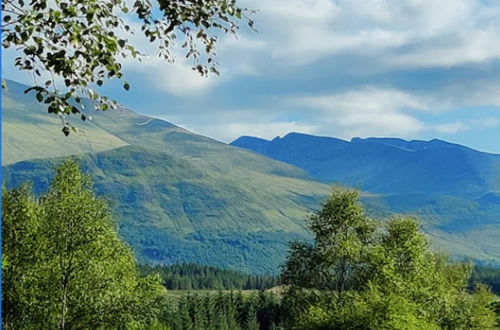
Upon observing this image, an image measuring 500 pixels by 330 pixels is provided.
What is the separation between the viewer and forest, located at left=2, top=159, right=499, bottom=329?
39.0 metres

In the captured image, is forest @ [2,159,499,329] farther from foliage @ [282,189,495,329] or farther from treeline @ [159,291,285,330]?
treeline @ [159,291,285,330]

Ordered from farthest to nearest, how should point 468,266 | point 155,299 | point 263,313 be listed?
1. point 263,313
2. point 468,266
3. point 155,299

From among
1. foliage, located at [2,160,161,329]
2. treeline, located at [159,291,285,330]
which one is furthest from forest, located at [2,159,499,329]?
treeline, located at [159,291,285,330]

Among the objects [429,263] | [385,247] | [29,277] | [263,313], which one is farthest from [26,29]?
[263,313]

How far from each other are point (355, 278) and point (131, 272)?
13.6 meters

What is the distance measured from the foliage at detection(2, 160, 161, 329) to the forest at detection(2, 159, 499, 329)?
54 millimetres

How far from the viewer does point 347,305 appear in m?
40.3

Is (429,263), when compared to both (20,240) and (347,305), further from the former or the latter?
(20,240)

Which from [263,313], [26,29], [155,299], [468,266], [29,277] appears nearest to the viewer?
[26,29]

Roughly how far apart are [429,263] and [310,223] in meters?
10.4

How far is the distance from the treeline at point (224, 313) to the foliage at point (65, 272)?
10149 centimetres

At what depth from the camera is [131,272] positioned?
41.9 m

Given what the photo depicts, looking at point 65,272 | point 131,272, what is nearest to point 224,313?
point 131,272

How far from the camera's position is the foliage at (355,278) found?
129ft
